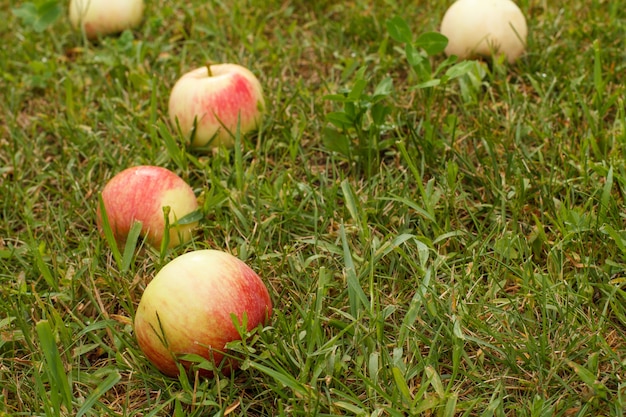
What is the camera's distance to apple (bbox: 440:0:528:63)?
293cm

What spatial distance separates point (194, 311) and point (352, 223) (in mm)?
694

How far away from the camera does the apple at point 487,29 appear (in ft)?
9.62

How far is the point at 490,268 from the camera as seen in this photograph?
79.6 inches

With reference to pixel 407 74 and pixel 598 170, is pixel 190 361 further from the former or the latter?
pixel 407 74

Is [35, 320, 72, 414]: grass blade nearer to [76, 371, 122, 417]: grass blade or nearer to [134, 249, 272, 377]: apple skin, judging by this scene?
[76, 371, 122, 417]: grass blade

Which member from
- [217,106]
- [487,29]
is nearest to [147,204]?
[217,106]

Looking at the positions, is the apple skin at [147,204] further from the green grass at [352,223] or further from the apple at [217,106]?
the apple at [217,106]

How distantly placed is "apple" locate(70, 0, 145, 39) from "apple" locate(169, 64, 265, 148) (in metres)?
1.05

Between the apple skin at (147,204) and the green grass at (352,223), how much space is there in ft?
0.22

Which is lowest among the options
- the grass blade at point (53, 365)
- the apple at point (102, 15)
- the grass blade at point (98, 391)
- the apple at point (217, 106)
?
the grass blade at point (98, 391)

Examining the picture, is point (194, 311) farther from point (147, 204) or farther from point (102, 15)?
point (102, 15)

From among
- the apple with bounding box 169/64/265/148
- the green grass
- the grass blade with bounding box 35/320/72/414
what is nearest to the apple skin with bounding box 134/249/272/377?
the green grass

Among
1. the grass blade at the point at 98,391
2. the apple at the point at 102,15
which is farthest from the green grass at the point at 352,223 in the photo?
the apple at the point at 102,15

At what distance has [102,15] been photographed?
350 centimetres
